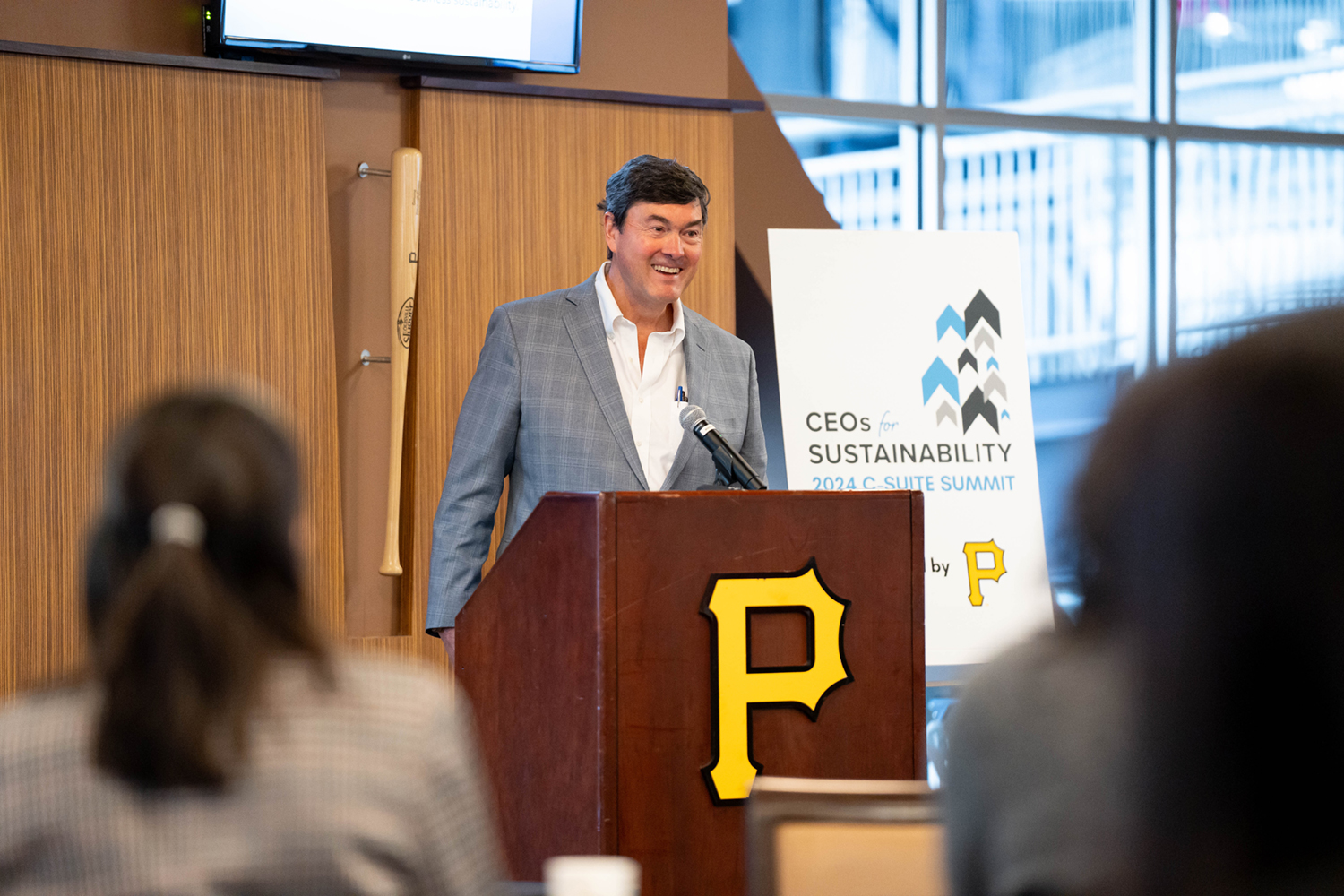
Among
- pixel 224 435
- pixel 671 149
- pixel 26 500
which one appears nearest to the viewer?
pixel 224 435

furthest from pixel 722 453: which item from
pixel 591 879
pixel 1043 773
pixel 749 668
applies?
pixel 1043 773

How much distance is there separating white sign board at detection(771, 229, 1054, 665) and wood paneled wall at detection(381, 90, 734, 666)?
1.76 ft

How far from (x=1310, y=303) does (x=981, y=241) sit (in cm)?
438

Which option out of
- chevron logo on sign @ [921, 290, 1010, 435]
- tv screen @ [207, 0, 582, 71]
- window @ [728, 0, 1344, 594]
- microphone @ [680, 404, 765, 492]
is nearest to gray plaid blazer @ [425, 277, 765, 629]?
microphone @ [680, 404, 765, 492]

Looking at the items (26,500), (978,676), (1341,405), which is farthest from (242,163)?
(1341,405)

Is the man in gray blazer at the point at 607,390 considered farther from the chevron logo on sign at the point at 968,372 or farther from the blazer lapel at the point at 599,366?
the chevron logo on sign at the point at 968,372

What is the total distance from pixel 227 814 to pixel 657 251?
89.5 inches

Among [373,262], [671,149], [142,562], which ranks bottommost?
[142,562]

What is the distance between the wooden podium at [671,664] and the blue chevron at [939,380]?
250 centimetres

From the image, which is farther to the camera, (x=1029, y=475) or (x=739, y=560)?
(x=1029, y=475)

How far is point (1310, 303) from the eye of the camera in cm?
69

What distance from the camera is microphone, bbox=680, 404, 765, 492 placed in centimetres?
231

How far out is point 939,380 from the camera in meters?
4.77

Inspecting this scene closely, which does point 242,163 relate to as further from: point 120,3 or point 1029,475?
point 1029,475
